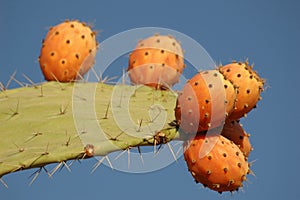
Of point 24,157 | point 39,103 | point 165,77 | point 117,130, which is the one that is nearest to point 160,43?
point 165,77

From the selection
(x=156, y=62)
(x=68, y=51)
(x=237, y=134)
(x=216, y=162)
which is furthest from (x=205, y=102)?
(x=68, y=51)

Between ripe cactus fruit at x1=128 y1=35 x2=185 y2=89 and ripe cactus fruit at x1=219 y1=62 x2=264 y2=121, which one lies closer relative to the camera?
ripe cactus fruit at x1=219 y1=62 x2=264 y2=121

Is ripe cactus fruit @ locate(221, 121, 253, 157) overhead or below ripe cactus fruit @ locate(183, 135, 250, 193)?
overhead

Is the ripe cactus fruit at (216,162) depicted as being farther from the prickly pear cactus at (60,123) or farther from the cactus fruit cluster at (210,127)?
the prickly pear cactus at (60,123)

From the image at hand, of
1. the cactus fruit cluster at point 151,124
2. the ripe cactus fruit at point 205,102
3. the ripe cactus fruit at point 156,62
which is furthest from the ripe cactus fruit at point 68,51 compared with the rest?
the ripe cactus fruit at point 205,102

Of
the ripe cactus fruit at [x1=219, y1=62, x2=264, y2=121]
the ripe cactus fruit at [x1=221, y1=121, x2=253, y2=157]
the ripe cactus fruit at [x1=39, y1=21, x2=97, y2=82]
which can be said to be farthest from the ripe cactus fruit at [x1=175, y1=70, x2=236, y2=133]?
the ripe cactus fruit at [x1=39, y1=21, x2=97, y2=82]

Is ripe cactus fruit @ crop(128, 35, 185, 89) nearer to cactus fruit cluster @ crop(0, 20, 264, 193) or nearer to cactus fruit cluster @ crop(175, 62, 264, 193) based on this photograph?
cactus fruit cluster @ crop(0, 20, 264, 193)
